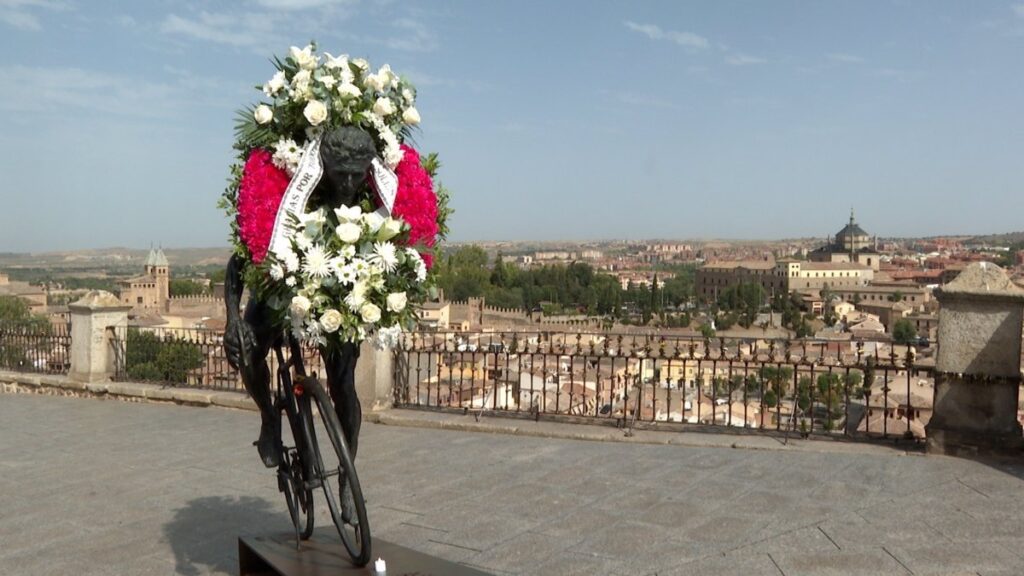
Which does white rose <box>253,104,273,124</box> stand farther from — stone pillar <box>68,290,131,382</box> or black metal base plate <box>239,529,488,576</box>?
stone pillar <box>68,290,131,382</box>

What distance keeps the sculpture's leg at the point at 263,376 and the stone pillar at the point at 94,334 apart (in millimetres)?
6991

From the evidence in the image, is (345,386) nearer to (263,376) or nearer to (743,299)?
(263,376)

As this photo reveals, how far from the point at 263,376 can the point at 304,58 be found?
1320 millimetres

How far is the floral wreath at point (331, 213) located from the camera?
276 centimetres

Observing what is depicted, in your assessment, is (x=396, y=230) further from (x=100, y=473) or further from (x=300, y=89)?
(x=100, y=473)

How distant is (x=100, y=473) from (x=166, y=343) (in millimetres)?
3952

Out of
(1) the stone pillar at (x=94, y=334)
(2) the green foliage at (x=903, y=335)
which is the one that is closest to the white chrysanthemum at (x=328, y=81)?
(2) the green foliage at (x=903, y=335)

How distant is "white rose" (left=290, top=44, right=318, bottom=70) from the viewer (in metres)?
2.97

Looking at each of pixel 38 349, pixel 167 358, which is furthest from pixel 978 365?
pixel 38 349

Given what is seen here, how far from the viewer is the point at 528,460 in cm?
584

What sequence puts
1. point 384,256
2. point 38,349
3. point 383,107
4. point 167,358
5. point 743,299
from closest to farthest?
point 384,256 → point 383,107 → point 167,358 → point 38,349 → point 743,299

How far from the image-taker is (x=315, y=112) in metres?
2.87

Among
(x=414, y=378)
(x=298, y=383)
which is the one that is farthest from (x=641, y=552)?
(x=414, y=378)

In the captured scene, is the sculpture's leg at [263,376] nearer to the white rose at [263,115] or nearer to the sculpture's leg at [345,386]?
the sculpture's leg at [345,386]
